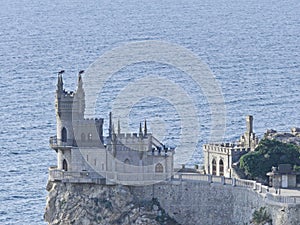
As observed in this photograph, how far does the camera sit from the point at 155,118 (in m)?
174

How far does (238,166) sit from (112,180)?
9789 mm

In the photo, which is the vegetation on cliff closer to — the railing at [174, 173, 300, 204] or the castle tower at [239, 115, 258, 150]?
the railing at [174, 173, 300, 204]

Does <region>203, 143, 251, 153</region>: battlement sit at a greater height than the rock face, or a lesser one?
greater

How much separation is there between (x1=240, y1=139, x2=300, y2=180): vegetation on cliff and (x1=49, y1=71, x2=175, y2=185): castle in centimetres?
558

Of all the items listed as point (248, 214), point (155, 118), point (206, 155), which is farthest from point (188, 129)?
point (248, 214)

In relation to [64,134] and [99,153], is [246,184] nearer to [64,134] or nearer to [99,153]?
[99,153]

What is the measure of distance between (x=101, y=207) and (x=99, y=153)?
4.18 metres

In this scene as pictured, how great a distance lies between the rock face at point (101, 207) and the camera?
127375 millimetres

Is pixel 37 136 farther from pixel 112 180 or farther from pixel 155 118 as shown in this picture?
pixel 112 180

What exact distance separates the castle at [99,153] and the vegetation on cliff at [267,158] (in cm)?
558

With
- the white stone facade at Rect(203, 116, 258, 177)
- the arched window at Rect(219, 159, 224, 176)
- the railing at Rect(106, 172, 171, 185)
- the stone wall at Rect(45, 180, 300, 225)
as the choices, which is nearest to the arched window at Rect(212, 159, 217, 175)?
the white stone facade at Rect(203, 116, 258, 177)

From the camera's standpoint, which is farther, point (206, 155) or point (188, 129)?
point (188, 129)

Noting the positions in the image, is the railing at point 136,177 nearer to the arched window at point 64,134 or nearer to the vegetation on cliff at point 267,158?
the arched window at point 64,134

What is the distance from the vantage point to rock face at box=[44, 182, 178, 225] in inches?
5015
